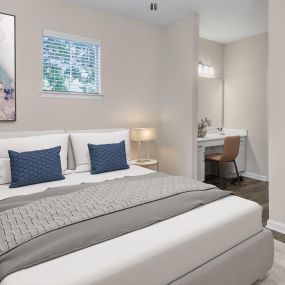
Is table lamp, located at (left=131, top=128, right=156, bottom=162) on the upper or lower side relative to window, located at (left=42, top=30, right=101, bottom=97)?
lower

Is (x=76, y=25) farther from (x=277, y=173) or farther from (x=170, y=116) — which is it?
(x=277, y=173)

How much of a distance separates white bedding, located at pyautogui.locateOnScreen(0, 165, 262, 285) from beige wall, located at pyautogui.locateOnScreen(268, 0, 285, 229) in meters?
0.96

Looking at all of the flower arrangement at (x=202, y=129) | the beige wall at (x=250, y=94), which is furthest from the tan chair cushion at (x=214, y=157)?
the beige wall at (x=250, y=94)

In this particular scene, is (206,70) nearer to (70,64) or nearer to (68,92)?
(70,64)

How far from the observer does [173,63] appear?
3920 millimetres

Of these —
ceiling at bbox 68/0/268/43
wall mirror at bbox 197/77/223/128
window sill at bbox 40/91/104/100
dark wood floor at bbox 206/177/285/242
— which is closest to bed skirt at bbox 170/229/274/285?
dark wood floor at bbox 206/177/285/242

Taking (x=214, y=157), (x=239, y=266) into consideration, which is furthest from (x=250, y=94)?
(x=239, y=266)

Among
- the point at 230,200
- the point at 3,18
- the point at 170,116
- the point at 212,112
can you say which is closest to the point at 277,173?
the point at 230,200

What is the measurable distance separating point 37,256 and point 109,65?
9.44ft

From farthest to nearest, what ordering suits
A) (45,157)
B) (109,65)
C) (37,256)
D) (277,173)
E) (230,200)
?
(109,65) → (277,173) → (45,157) → (230,200) → (37,256)

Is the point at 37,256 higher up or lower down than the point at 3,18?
lower down

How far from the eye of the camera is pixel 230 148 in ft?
13.4

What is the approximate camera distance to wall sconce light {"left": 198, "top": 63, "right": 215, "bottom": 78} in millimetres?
4668

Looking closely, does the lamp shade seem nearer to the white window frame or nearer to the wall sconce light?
the white window frame
